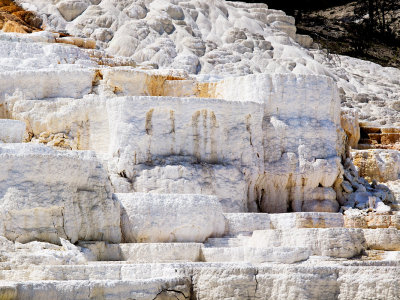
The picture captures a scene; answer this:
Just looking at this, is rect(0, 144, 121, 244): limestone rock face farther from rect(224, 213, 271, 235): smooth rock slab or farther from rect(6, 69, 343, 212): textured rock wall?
rect(6, 69, 343, 212): textured rock wall

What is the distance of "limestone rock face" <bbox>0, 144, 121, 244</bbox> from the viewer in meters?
18.7

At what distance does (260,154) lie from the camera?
26.5 metres

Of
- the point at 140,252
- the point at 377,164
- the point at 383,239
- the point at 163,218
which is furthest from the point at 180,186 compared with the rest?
the point at 377,164

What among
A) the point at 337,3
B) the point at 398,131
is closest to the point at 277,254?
the point at 398,131

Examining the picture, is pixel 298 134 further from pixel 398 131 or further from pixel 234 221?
pixel 398 131

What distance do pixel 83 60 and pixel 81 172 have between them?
539 inches

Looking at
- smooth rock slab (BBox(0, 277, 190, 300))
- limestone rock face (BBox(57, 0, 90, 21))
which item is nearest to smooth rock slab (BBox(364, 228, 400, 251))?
smooth rock slab (BBox(0, 277, 190, 300))

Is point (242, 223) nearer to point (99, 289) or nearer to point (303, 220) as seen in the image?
point (303, 220)

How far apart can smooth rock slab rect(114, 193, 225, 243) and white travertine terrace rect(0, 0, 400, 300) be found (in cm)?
3

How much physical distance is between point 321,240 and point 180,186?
478cm

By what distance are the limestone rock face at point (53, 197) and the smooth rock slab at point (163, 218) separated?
511 mm

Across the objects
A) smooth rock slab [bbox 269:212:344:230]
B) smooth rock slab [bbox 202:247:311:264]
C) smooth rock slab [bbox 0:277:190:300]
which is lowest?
smooth rock slab [bbox 0:277:190:300]

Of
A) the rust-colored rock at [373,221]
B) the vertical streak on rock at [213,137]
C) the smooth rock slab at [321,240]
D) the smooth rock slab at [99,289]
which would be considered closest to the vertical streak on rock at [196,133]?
the vertical streak on rock at [213,137]

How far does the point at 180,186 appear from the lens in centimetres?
2417
